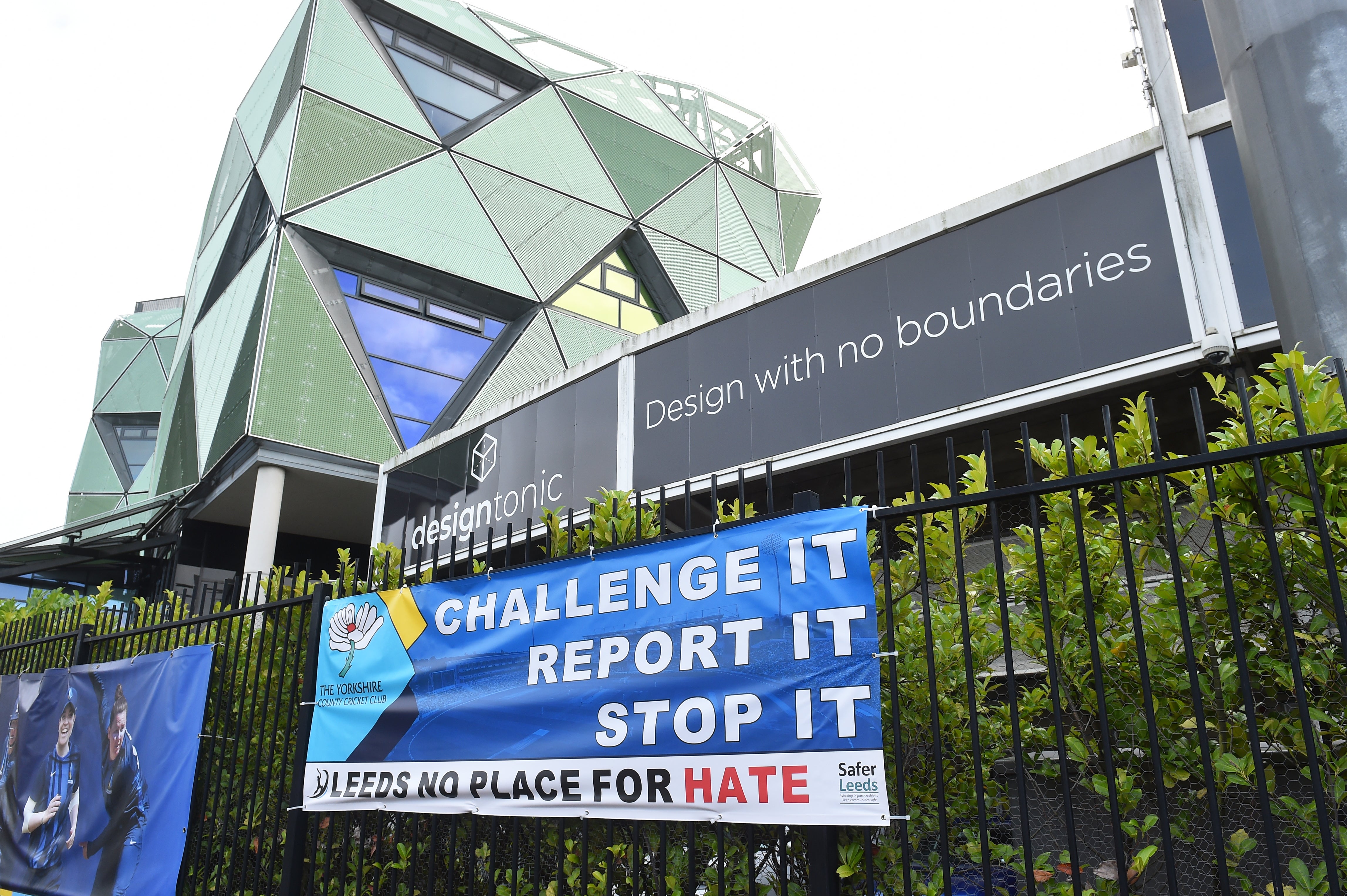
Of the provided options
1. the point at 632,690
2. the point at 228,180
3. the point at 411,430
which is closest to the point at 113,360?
the point at 228,180

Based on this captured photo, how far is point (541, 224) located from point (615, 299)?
2.94 meters

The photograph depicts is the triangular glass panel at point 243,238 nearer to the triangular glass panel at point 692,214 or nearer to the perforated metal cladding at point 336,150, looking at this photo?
the perforated metal cladding at point 336,150

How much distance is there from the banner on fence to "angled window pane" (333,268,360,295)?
1769 cm

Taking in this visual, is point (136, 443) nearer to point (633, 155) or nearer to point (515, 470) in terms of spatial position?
point (633, 155)

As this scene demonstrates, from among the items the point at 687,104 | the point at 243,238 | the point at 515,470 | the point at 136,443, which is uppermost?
the point at 687,104

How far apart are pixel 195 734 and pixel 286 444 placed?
15.0 meters

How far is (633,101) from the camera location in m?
26.9

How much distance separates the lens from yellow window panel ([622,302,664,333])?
993 inches

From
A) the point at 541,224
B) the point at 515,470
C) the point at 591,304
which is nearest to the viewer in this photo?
the point at 515,470

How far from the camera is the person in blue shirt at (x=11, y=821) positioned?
5762mm

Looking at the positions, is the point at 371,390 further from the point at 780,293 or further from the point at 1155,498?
the point at 1155,498

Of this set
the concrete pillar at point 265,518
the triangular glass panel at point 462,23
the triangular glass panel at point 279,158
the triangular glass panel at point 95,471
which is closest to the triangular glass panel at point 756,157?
the triangular glass panel at point 462,23

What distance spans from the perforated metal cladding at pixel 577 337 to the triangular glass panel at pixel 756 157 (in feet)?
25.8

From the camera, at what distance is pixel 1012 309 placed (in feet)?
34.8
